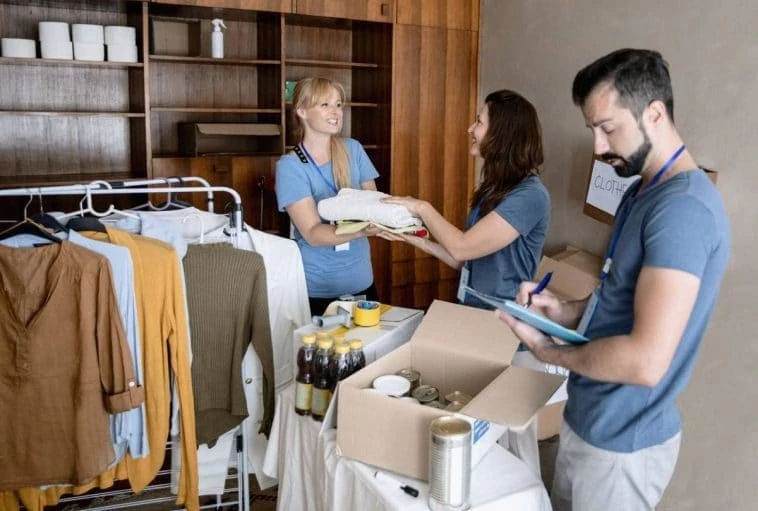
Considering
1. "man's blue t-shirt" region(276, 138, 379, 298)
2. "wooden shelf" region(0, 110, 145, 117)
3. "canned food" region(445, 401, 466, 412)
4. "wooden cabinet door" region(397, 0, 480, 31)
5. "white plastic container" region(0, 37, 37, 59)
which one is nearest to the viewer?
"canned food" region(445, 401, 466, 412)

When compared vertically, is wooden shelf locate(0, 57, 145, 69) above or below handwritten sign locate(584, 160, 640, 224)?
above

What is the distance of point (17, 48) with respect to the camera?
3.26 m

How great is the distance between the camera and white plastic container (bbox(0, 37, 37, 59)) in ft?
10.7

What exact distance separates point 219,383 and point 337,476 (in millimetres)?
850

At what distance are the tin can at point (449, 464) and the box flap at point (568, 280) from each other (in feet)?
5.91

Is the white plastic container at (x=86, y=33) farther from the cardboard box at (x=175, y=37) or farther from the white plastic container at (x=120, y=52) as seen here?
the cardboard box at (x=175, y=37)

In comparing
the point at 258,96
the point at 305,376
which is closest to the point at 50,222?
the point at 305,376

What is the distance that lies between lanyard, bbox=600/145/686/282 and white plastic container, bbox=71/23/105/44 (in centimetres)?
287

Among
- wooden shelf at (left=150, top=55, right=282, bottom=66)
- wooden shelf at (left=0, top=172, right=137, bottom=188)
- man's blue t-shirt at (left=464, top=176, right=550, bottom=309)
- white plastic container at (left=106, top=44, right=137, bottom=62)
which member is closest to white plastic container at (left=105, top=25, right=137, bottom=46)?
white plastic container at (left=106, top=44, right=137, bottom=62)

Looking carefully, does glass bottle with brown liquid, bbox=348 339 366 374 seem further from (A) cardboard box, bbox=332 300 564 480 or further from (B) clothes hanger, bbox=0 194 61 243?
(B) clothes hanger, bbox=0 194 61 243

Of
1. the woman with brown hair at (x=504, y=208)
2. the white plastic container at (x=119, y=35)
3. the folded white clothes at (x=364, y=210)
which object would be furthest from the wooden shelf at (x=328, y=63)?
the woman with brown hair at (x=504, y=208)

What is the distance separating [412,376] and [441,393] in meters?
0.13

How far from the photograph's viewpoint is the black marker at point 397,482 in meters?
1.39

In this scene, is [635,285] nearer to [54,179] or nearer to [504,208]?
[504,208]
